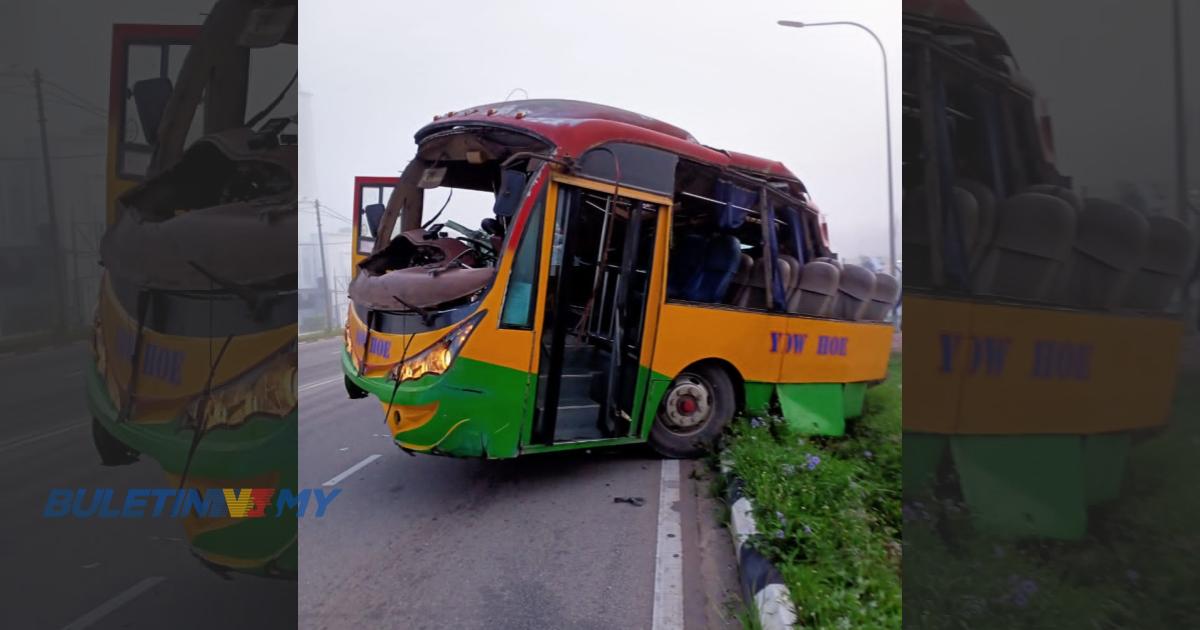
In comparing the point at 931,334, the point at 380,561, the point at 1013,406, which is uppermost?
the point at 931,334

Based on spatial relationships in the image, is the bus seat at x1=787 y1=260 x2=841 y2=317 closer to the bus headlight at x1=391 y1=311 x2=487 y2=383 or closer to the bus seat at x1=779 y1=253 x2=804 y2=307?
the bus seat at x1=779 y1=253 x2=804 y2=307

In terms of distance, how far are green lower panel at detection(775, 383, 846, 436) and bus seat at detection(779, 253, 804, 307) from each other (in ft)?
2.88

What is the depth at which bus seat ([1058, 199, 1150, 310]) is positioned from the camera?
1.23 m

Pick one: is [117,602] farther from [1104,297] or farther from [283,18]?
[1104,297]

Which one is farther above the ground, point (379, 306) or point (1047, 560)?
point (1047, 560)

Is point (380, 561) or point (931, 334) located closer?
point (931, 334)

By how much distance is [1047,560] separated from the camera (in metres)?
1.33

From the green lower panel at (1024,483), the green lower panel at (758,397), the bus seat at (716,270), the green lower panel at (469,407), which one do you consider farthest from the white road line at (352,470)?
the green lower panel at (1024,483)

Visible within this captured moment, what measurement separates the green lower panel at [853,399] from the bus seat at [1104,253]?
6176mm

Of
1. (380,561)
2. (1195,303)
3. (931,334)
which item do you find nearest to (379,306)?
(380,561)

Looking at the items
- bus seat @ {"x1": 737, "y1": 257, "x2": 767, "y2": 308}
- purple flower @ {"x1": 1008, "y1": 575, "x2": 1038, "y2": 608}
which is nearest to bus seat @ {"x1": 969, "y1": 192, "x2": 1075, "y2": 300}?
purple flower @ {"x1": 1008, "y1": 575, "x2": 1038, "y2": 608}

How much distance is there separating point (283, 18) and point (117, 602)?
1.26 m

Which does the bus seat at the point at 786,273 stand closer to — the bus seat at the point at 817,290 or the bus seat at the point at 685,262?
the bus seat at the point at 817,290

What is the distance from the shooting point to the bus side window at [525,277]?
479cm
